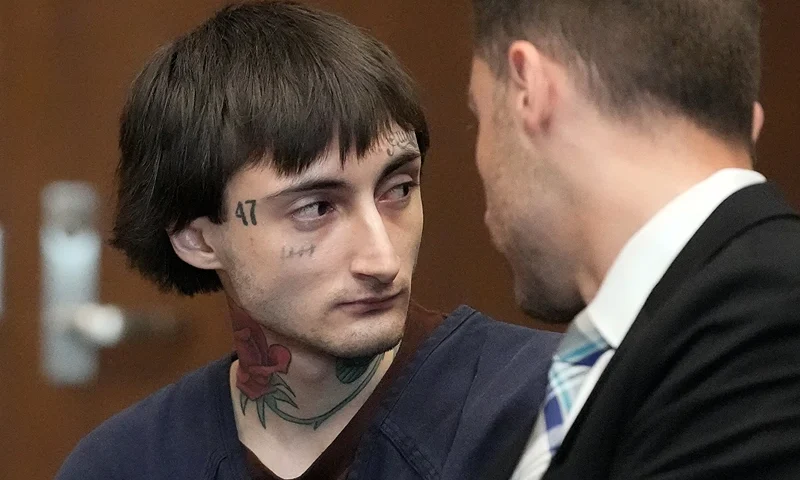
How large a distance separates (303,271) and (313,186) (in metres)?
0.09

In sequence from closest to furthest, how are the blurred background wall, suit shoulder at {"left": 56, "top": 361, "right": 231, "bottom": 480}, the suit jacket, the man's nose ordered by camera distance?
the suit jacket < the man's nose < suit shoulder at {"left": 56, "top": 361, "right": 231, "bottom": 480} < the blurred background wall

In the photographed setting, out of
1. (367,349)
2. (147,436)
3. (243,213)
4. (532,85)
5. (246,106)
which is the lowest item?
(147,436)

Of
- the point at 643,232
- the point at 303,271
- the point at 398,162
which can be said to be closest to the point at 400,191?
the point at 398,162

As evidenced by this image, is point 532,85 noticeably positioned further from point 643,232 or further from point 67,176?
point 67,176

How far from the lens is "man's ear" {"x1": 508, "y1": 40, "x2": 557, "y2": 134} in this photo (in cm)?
73

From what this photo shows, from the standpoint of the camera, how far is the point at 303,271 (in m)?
1.09

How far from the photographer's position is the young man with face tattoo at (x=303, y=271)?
3.54 feet

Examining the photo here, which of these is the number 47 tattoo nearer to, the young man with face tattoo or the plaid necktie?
the young man with face tattoo

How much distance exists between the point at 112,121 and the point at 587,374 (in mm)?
1060

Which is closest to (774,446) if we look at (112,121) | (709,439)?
(709,439)

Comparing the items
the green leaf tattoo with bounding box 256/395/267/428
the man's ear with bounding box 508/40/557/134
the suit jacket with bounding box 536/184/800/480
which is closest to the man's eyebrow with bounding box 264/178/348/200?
the green leaf tattoo with bounding box 256/395/267/428

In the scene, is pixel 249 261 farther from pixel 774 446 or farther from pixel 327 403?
pixel 774 446

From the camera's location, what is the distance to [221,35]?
46.5 inches

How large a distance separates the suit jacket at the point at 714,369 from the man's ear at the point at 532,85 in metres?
0.15
